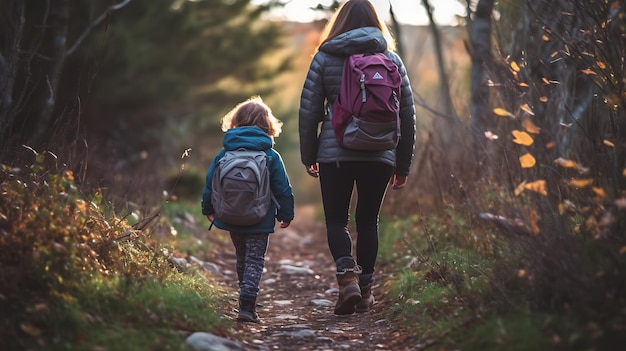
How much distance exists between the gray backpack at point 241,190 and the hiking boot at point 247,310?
1.64ft

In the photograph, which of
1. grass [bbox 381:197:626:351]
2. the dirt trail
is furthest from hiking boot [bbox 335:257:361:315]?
grass [bbox 381:197:626:351]

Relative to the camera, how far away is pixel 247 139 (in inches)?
190

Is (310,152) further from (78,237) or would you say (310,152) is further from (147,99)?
(147,99)

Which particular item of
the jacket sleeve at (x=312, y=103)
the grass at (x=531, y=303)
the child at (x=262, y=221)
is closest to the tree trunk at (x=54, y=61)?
the child at (x=262, y=221)

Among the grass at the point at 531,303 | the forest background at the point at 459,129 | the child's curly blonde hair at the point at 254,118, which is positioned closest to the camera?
the grass at the point at 531,303

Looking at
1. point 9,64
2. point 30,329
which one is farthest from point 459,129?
point 30,329

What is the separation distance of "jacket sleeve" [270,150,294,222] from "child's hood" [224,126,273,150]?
3.7 inches

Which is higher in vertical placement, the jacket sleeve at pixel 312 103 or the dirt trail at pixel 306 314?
the jacket sleeve at pixel 312 103

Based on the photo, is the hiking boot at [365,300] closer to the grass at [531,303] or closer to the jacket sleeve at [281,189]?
the grass at [531,303]

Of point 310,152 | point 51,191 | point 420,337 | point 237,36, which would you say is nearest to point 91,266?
point 51,191

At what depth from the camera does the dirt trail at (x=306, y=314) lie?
14.1 ft

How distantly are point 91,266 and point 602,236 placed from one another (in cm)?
270

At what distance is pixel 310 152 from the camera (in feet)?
16.0

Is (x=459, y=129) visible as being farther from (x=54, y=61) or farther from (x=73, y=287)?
(x=73, y=287)
